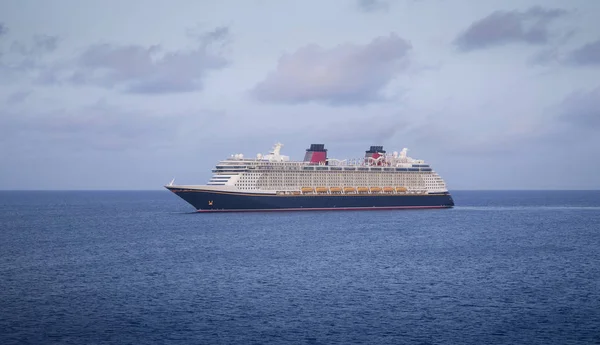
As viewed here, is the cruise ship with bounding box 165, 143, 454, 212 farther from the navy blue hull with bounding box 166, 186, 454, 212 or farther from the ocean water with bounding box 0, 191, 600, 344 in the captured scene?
the ocean water with bounding box 0, 191, 600, 344

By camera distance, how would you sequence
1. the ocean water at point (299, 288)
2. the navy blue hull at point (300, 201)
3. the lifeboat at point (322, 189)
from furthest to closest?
the lifeboat at point (322, 189), the navy blue hull at point (300, 201), the ocean water at point (299, 288)

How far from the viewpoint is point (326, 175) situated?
376 ft

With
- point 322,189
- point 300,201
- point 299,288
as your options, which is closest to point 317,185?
point 322,189

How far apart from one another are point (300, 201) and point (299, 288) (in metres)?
66.7

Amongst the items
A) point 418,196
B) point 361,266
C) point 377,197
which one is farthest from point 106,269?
point 418,196

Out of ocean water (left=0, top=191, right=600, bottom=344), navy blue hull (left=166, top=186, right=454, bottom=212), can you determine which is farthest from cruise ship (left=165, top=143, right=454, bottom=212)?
ocean water (left=0, top=191, right=600, bottom=344)

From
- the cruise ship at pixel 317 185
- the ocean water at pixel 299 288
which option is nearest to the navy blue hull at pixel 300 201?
the cruise ship at pixel 317 185

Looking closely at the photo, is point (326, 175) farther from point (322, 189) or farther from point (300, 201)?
point (300, 201)

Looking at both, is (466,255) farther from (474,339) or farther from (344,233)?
(474,339)

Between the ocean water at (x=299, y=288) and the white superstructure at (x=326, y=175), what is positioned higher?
the white superstructure at (x=326, y=175)

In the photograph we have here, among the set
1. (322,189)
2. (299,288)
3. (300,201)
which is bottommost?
(299,288)

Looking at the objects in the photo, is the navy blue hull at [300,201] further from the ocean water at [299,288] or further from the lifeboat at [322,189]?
the ocean water at [299,288]

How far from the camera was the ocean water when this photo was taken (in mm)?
30750

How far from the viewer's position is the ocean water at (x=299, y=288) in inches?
1211
